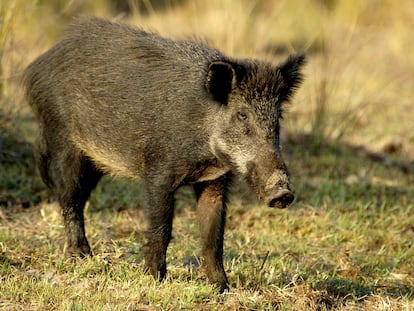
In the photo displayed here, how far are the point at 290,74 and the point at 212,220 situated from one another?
1.05 metres

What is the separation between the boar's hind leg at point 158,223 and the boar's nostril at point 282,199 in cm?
77

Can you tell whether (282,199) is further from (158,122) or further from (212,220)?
(158,122)

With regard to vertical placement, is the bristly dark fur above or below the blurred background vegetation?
above

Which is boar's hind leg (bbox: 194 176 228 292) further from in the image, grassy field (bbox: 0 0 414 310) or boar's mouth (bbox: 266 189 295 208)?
boar's mouth (bbox: 266 189 295 208)

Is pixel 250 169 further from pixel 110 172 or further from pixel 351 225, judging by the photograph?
pixel 351 225

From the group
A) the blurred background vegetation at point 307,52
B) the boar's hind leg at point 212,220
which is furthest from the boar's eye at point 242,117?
the blurred background vegetation at point 307,52

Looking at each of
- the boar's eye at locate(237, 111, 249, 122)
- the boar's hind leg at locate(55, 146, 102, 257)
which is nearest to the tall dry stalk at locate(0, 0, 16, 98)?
the boar's hind leg at locate(55, 146, 102, 257)

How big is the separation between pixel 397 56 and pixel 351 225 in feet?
22.4

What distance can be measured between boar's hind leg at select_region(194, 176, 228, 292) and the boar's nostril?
2.35 feet

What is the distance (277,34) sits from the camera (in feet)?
45.7

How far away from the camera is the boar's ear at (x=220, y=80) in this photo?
15.4ft

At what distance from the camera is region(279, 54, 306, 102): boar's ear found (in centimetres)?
495

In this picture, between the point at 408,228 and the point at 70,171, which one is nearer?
the point at 70,171

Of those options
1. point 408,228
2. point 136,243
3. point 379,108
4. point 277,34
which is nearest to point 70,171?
point 136,243
